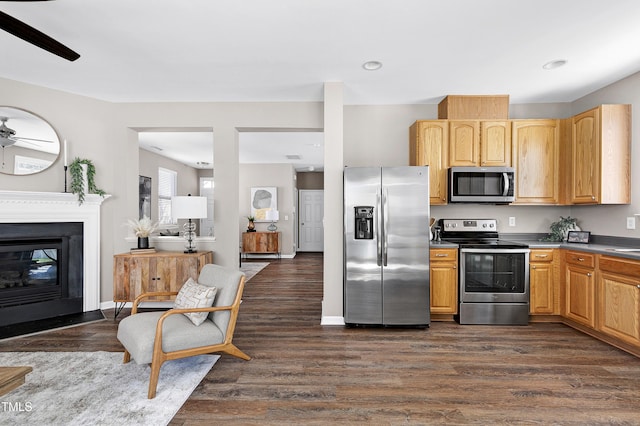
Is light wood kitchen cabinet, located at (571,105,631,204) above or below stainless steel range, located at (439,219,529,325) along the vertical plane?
above

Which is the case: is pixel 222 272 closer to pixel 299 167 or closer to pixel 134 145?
pixel 134 145

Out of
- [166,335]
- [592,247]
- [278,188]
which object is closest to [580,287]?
[592,247]

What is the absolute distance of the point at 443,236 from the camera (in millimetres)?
4129

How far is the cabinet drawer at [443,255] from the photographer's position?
362cm

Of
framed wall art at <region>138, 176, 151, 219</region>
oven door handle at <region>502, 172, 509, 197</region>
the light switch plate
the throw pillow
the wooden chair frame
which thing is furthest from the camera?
framed wall art at <region>138, 176, 151, 219</region>

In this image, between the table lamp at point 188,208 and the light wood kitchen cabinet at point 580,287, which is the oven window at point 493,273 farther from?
the table lamp at point 188,208

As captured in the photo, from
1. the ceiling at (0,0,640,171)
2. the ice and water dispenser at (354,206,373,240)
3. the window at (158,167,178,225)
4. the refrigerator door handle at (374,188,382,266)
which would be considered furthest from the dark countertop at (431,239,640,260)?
the window at (158,167,178,225)

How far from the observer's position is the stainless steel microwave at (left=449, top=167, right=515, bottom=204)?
12.4ft

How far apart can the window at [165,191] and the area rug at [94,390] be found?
524 cm

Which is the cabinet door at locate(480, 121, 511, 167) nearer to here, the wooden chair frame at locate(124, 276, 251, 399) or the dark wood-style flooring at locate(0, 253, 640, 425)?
the dark wood-style flooring at locate(0, 253, 640, 425)

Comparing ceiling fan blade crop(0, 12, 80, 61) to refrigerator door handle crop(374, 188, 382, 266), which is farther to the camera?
refrigerator door handle crop(374, 188, 382, 266)

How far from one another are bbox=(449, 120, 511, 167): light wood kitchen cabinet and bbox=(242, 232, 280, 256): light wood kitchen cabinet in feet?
18.6

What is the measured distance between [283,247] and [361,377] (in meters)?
6.70

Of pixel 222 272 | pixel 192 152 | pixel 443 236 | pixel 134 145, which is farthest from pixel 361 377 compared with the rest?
pixel 192 152
